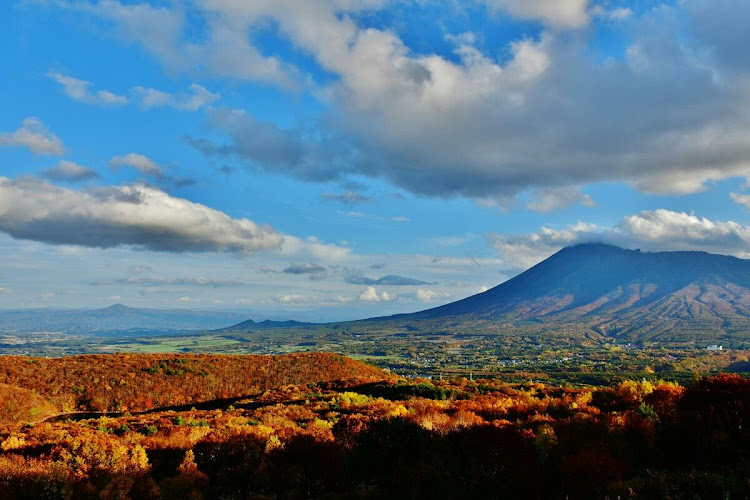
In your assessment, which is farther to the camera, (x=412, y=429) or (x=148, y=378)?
(x=148, y=378)

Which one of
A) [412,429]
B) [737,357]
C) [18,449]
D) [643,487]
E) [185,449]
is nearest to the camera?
[643,487]

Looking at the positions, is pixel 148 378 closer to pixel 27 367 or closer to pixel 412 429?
pixel 27 367

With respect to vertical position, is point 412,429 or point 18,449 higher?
point 412,429

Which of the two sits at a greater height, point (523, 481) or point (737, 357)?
point (523, 481)

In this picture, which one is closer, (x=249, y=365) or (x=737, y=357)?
(x=249, y=365)

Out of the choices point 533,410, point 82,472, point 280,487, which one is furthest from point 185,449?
point 533,410

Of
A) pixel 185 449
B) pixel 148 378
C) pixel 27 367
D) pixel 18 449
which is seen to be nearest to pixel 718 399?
pixel 185 449

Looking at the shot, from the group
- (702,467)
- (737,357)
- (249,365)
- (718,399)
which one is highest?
(718,399)

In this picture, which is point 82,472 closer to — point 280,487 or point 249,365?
point 280,487

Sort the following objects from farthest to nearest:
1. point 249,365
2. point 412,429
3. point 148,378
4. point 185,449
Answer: point 249,365, point 148,378, point 185,449, point 412,429
